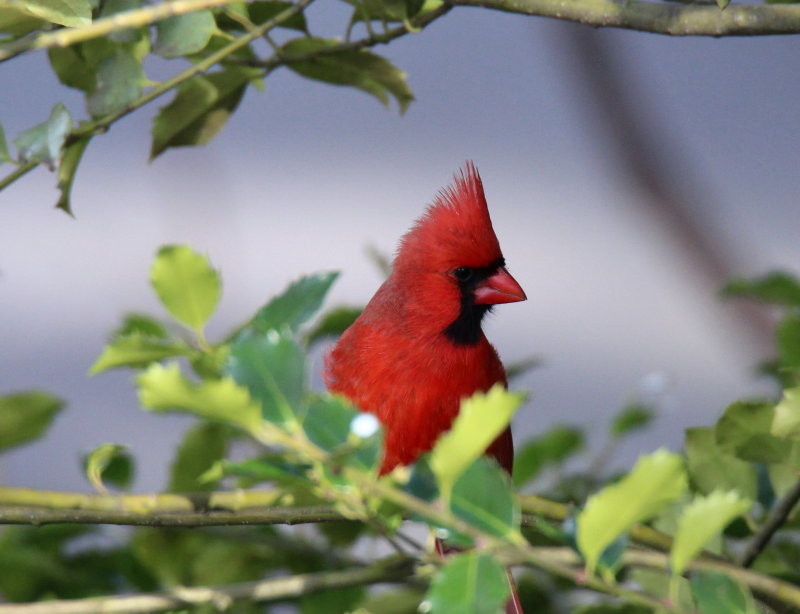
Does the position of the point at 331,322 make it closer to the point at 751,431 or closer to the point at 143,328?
the point at 143,328

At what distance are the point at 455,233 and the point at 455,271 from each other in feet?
0.22

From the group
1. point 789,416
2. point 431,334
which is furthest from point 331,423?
point 431,334

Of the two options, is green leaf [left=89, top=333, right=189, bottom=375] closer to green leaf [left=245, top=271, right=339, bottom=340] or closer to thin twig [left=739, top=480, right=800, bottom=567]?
green leaf [left=245, top=271, right=339, bottom=340]

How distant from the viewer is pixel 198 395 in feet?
1.08

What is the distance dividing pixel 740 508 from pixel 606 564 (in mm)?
53

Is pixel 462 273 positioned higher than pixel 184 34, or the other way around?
pixel 184 34

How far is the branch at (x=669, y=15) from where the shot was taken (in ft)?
1.97

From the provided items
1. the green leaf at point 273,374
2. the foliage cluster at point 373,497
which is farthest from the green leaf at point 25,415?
the green leaf at point 273,374

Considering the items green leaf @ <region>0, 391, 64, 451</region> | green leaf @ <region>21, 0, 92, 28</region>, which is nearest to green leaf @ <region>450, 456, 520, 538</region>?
green leaf @ <region>21, 0, 92, 28</region>

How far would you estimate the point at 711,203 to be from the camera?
279 cm

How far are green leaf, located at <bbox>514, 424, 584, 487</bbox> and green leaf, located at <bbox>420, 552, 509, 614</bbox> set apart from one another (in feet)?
1.97

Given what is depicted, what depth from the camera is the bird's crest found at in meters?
0.97

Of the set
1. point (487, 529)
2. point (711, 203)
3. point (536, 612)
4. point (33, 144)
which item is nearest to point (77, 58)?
point (33, 144)

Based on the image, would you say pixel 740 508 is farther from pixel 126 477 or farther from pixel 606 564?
pixel 126 477
